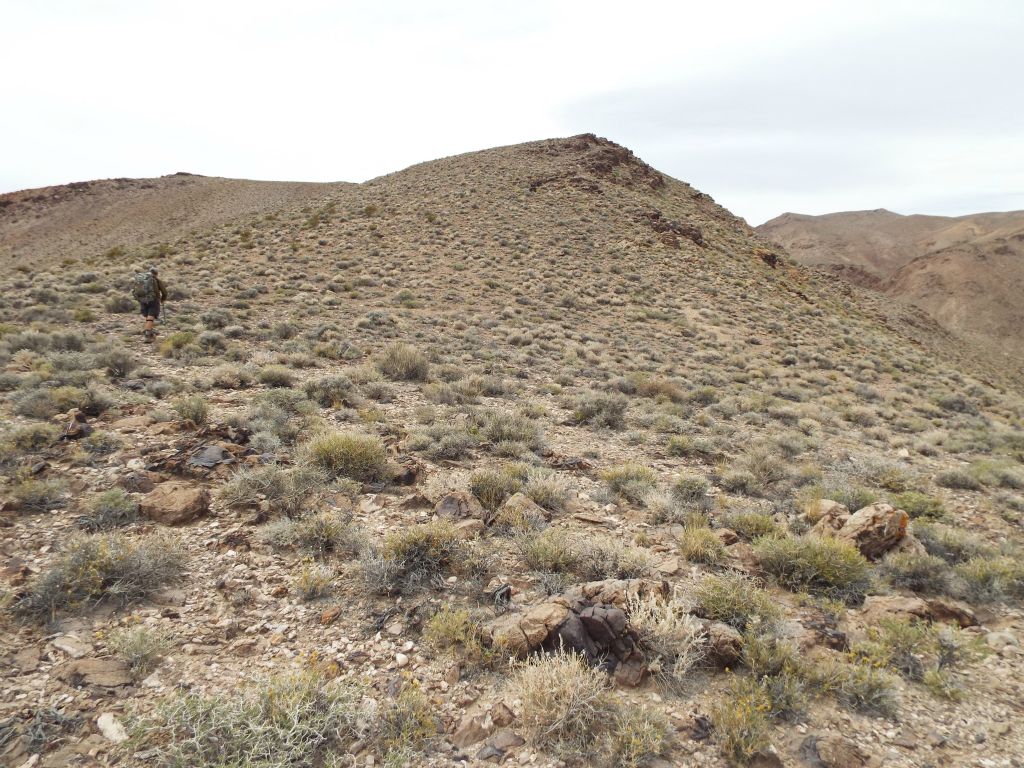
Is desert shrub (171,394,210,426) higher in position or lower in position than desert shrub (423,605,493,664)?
higher

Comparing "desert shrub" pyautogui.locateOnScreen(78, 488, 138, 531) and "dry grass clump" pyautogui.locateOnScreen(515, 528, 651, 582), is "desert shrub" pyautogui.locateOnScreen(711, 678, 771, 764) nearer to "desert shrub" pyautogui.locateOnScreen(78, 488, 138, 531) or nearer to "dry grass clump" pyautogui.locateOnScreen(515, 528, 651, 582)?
"dry grass clump" pyautogui.locateOnScreen(515, 528, 651, 582)

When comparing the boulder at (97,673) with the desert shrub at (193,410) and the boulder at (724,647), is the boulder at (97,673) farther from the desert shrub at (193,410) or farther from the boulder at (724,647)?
the desert shrub at (193,410)

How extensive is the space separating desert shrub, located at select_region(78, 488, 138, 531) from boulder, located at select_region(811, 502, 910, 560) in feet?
23.8

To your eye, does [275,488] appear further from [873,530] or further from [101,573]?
[873,530]

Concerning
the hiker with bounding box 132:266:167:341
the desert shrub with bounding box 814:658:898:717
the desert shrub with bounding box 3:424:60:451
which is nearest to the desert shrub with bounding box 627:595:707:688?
the desert shrub with bounding box 814:658:898:717

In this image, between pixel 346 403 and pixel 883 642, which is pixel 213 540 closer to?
pixel 346 403

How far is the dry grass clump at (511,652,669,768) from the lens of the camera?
10.0ft

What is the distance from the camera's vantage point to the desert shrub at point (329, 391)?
8915 millimetres

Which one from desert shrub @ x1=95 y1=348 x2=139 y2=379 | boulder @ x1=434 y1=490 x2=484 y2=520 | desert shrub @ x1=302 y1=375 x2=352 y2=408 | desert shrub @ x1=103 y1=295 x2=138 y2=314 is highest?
desert shrub @ x1=103 y1=295 x2=138 y2=314

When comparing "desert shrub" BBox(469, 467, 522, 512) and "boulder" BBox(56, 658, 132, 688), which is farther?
"desert shrub" BBox(469, 467, 522, 512)

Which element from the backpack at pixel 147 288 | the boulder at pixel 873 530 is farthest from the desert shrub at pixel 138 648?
the backpack at pixel 147 288

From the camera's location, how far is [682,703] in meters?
3.52

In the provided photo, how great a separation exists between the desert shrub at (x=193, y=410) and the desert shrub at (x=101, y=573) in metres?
3.14

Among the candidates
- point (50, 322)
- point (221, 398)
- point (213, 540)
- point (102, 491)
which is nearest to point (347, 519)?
point (213, 540)
